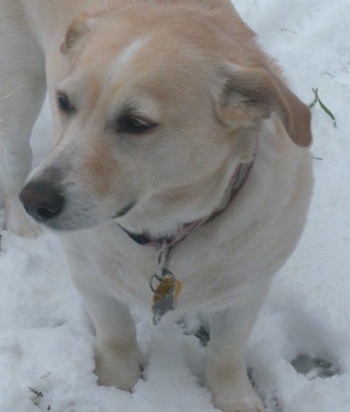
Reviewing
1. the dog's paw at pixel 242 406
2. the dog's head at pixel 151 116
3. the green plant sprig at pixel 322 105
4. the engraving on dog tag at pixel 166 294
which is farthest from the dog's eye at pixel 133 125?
the green plant sprig at pixel 322 105

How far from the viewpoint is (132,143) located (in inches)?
70.4

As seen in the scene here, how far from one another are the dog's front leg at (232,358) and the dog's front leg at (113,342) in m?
0.26

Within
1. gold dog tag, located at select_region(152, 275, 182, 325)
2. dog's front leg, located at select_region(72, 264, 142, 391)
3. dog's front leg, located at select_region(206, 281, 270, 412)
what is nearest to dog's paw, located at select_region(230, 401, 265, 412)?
dog's front leg, located at select_region(206, 281, 270, 412)

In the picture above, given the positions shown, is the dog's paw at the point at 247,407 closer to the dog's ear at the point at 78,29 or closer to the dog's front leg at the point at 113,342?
the dog's front leg at the point at 113,342

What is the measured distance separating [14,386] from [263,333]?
0.89 m

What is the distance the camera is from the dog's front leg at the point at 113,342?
8.14 ft

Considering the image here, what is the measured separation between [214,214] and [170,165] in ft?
0.94

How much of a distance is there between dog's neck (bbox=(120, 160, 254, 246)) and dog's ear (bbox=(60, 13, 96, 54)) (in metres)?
0.51

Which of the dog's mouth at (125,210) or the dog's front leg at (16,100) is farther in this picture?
the dog's front leg at (16,100)

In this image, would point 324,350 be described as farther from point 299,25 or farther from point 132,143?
point 299,25

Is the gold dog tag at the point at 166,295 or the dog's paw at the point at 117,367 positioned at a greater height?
the gold dog tag at the point at 166,295

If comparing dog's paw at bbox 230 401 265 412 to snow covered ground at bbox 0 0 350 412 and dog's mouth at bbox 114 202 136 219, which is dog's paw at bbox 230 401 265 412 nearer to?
snow covered ground at bbox 0 0 350 412

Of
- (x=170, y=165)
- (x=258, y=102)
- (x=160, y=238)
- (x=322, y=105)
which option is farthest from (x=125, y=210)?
(x=322, y=105)

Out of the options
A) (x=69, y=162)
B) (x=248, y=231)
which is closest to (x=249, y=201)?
(x=248, y=231)
